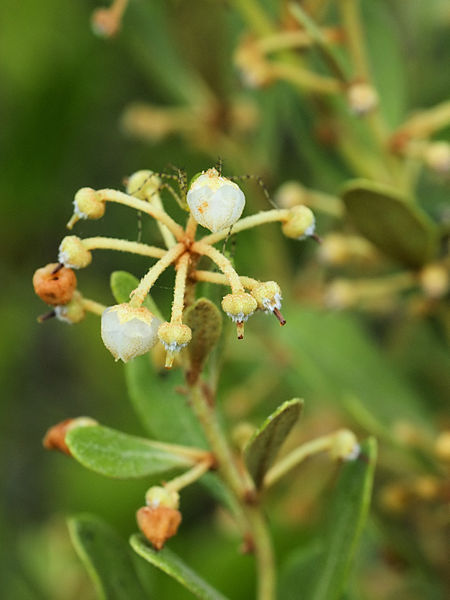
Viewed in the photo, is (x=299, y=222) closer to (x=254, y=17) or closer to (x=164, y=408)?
(x=164, y=408)

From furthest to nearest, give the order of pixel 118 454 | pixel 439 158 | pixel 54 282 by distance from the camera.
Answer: pixel 439 158 < pixel 118 454 < pixel 54 282

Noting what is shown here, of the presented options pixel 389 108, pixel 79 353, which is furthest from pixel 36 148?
pixel 389 108

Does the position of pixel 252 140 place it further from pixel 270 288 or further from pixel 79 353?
pixel 270 288

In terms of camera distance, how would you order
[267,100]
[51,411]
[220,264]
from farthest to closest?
[51,411]
[267,100]
[220,264]

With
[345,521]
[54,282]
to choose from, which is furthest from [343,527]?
[54,282]

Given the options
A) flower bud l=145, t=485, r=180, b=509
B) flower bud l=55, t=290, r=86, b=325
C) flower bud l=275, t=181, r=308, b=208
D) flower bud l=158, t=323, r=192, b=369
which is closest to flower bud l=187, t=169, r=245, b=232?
flower bud l=158, t=323, r=192, b=369

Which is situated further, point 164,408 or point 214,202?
point 164,408

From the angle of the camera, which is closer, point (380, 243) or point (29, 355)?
point (380, 243)

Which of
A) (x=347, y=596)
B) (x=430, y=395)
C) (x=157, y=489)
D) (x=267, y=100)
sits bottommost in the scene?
(x=347, y=596)
